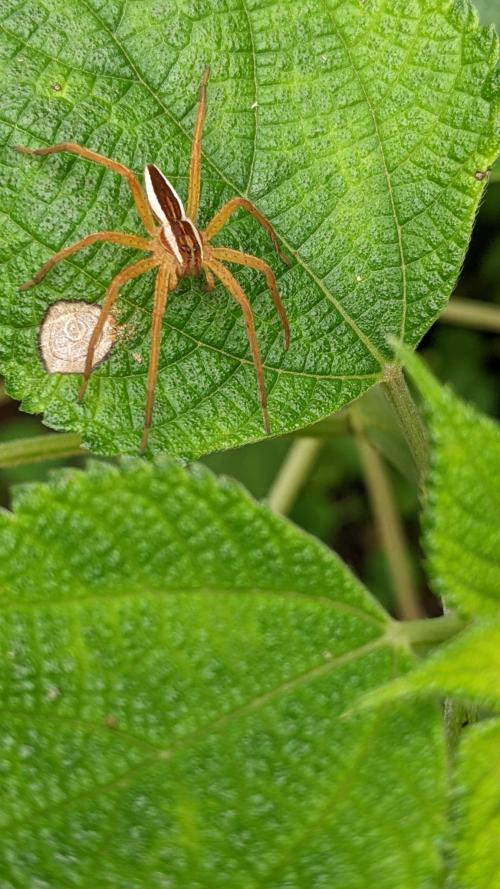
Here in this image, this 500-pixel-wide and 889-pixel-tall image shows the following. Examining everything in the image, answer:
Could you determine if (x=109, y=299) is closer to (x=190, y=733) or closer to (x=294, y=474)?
(x=190, y=733)

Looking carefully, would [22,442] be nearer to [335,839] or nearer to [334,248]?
[334,248]

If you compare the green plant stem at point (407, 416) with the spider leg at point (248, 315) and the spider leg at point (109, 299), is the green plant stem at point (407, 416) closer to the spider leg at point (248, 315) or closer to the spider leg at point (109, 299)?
the spider leg at point (248, 315)

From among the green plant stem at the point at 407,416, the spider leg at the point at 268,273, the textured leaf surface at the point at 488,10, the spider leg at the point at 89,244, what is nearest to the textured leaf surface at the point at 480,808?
the green plant stem at the point at 407,416

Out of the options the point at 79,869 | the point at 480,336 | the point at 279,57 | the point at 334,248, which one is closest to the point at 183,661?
the point at 79,869

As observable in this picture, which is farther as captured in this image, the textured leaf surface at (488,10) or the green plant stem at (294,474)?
the green plant stem at (294,474)

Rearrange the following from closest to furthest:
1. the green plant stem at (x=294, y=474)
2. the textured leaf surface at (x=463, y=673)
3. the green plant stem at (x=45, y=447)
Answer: the textured leaf surface at (x=463, y=673) < the green plant stem at (x=45, y=447) < the green plant stem at (x=294, y=474)

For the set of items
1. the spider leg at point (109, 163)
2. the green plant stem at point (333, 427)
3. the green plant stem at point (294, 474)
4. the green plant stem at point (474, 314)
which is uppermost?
the green plant stem at point (474, 314)

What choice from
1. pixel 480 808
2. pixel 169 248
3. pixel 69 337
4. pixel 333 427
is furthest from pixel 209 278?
pixel 480 808
